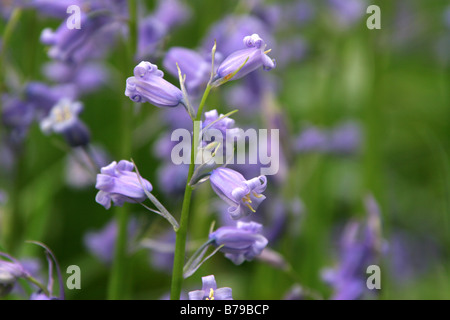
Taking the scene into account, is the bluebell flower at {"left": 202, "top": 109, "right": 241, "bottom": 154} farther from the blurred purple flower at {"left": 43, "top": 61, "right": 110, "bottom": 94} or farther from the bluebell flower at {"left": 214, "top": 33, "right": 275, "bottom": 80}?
the blurred purple flower at {"left": 43, "top": 61, "right": 110, "bottom": 94}

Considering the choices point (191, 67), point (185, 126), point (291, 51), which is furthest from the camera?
point (291, 51)

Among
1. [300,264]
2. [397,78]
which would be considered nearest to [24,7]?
[300,264]

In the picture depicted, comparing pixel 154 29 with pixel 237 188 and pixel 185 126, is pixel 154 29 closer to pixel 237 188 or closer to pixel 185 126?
pixel 185 126

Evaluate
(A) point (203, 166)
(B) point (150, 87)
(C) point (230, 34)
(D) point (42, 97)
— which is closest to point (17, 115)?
(D) point (42, 97)

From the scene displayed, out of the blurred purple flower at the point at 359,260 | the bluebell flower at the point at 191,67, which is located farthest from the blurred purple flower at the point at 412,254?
the bluebell flower at the point at 191,67

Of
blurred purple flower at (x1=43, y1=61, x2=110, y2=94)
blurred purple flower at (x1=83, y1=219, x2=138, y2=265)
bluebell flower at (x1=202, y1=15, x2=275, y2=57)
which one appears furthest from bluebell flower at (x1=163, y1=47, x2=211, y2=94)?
blurred purple flower at (x1=43, y1=61, x2=110, y2=94)
